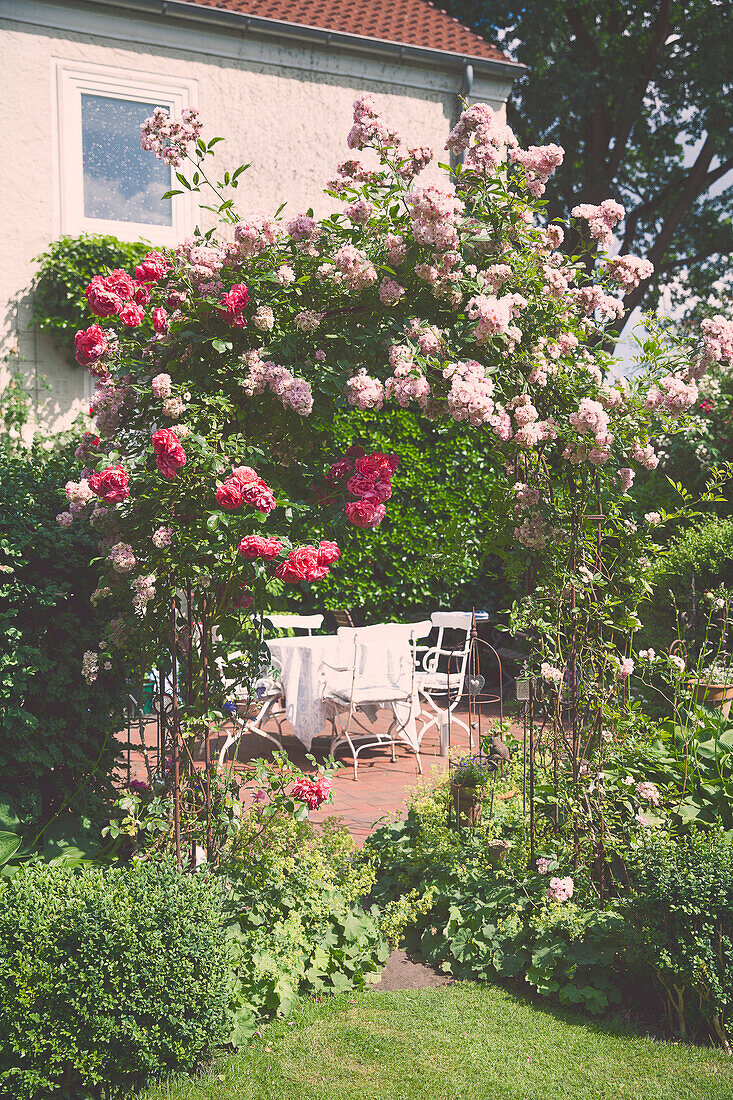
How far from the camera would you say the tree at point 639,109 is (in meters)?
15.1

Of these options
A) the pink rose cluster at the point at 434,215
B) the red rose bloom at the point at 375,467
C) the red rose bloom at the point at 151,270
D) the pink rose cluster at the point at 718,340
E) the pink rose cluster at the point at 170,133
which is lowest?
the red rose bloom at the point at 375,467

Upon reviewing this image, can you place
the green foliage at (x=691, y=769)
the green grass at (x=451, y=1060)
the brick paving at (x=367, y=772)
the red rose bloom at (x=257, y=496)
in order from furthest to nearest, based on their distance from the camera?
the brick paving at (x=367, y=772) < the green foliage at (x=691, y=769) < the red rose bloom at (x=257, y=496) < the green grass at (x=451, y=1060)

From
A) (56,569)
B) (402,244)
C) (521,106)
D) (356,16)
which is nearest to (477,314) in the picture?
(402,244)

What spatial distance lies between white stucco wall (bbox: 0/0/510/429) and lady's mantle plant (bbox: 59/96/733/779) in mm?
5601

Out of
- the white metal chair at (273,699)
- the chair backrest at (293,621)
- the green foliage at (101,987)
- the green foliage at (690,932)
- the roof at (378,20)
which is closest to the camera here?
the green foliage at (101,987)

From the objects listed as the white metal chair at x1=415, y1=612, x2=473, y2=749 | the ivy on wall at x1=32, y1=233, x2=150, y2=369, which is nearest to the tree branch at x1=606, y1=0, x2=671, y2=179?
the ivy on wall at x1=32, y1=233, x2=150, y2=369

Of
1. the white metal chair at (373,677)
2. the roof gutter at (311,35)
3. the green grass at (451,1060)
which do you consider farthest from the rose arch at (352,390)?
the roof gutter at (311,35)

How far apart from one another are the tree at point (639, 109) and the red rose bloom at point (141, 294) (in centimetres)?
1285

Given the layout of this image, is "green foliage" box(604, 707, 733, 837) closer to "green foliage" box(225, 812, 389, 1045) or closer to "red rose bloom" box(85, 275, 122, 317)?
"green foliage" box(225, 812, 389, 1045)

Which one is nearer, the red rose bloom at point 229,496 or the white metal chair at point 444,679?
the red rose bloom at point 229,496

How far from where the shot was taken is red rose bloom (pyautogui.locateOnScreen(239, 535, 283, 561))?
10.4ft

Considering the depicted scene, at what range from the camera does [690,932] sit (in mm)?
3111

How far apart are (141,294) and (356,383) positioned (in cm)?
96

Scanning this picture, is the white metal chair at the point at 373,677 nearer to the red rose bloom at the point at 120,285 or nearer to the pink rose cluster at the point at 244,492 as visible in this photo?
the pink rose cluster at the point at 244,492
